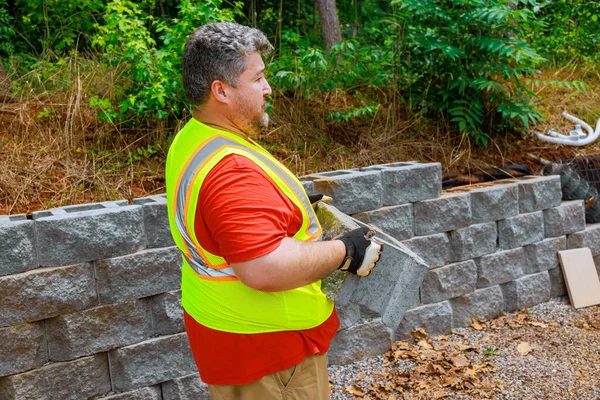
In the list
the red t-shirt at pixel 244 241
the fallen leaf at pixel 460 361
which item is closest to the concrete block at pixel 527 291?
the fallen leaf at pixel 460 361

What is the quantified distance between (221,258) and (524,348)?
352 cm

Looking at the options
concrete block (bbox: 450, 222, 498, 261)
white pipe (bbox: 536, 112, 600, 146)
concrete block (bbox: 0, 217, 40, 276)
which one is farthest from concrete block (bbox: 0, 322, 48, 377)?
white pipe (bbox: 536, 112, 600, 146)

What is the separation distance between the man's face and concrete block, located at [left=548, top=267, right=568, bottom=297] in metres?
4.51

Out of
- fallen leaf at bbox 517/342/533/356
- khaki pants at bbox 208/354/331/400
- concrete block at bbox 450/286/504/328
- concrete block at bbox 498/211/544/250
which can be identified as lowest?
concrete block at bbox 450/286/504/328

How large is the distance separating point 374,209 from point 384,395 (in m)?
1.23

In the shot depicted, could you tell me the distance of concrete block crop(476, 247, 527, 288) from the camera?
214 inches

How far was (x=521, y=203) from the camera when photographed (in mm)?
5652

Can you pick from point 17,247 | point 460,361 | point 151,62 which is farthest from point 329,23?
point 17,247

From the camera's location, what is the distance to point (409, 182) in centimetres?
491

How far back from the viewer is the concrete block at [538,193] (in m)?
5.66

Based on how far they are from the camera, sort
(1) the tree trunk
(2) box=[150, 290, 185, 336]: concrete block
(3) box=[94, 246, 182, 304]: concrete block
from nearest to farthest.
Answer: (3) box=[94, 246, 182, 304]: concrete block, (2) box=[150, 290, 185, 336]: concrete block, (1) the tree trunk

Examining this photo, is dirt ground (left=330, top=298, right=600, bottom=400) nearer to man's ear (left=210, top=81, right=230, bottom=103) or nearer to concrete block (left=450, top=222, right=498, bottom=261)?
concrete block (left=450, top=222, right=498, bottom=261)

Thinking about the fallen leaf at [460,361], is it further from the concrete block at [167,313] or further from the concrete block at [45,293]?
the concrete block at [45,293]

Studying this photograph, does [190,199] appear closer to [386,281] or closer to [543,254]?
[386,281]
